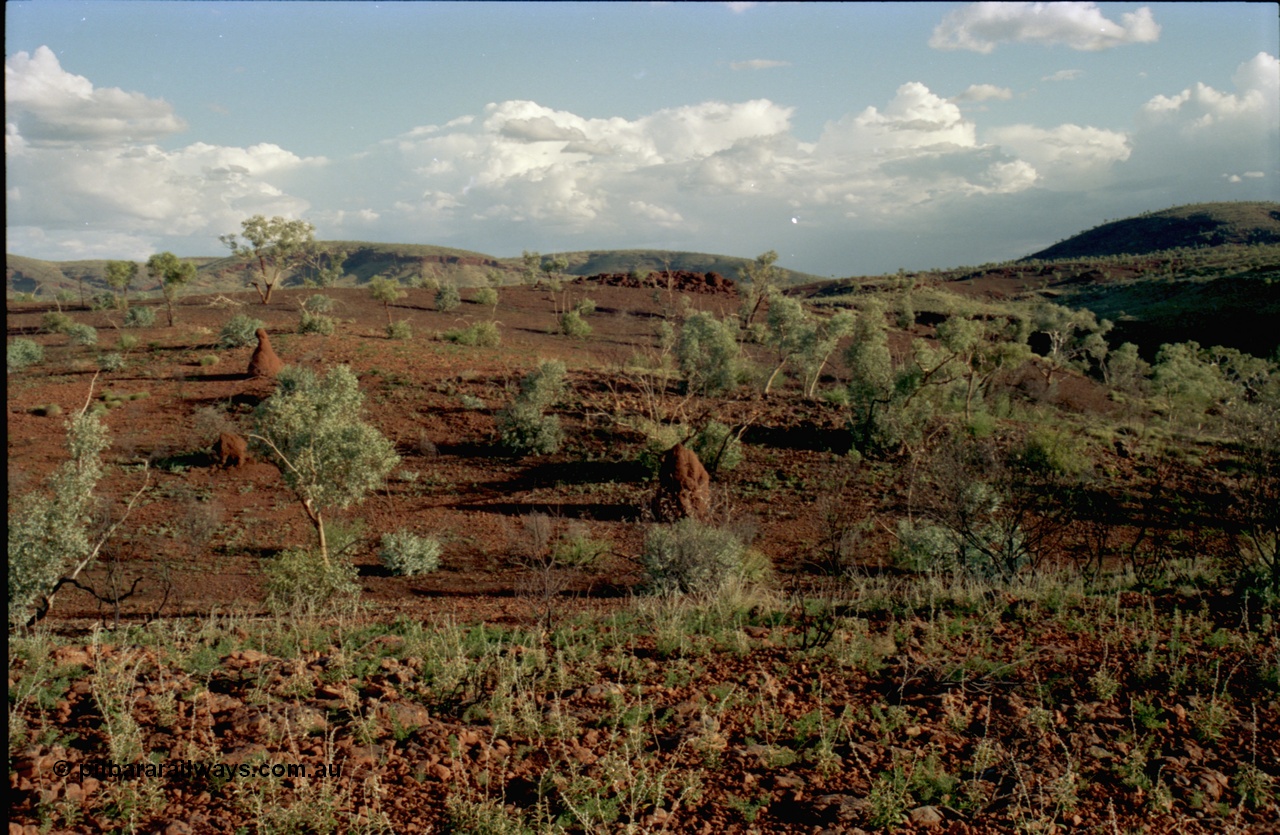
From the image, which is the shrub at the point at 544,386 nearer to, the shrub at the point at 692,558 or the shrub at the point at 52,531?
the shrub at the point at 692,558

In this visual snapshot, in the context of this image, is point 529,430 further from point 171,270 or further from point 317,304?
point 171,270

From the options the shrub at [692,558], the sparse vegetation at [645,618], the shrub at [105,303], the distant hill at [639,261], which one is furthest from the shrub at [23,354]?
the distant hill at [639,261]

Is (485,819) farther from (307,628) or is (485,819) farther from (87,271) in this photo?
(87,271)

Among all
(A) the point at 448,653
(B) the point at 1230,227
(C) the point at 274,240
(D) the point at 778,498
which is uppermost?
(B) the point at 1230,227

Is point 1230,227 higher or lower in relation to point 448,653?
higher

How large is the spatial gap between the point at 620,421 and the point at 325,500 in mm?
10145

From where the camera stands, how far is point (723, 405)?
77.6ft

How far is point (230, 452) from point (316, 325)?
1431 centimetres

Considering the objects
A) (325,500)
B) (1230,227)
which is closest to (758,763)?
(325,500)

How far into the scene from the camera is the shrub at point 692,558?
1093 centimetres

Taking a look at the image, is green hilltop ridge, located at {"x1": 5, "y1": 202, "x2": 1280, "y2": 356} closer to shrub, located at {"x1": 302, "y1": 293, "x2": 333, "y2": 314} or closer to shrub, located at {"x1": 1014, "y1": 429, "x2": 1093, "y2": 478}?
shrub, located at {"x1": 302, "y1": 293, "x2": 333, "y2": 314}

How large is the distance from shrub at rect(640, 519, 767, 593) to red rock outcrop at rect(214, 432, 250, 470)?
1194 cm

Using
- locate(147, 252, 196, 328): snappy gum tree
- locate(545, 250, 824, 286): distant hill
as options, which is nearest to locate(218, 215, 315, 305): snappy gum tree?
locate(147, 252, 196, 328): snappy gum tree

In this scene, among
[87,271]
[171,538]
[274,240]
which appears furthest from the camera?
[87,271]
